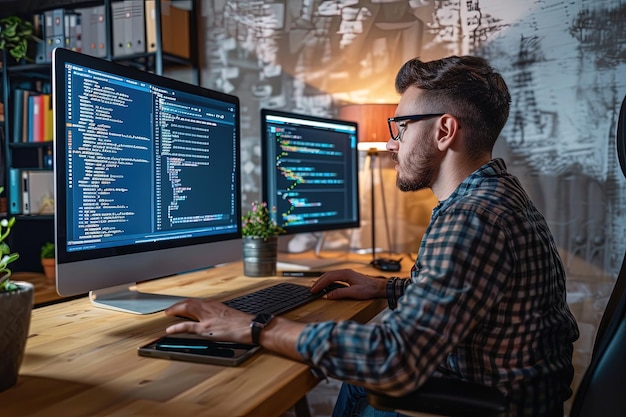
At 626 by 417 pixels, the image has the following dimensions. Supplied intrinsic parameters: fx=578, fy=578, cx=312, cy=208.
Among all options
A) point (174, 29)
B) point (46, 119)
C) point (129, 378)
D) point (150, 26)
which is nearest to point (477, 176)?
point (129, 378)

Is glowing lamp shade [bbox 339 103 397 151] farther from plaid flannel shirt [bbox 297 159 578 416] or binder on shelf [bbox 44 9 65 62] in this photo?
binder on shelf [bbox 44 9 65 62]

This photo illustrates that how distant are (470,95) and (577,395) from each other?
0.65m

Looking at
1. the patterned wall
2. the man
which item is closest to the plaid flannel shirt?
the man

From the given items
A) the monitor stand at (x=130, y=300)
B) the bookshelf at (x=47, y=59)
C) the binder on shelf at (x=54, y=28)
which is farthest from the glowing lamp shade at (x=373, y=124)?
the binder on shelf at (x=54, y=28)

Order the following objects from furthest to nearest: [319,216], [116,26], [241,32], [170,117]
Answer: [116,26] < [241,32] < [319,216] < [170,117]

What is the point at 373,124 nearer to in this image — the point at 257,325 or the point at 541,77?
the point at 541,77

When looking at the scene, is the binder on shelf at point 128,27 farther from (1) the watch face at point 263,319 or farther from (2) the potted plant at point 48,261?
(1) the watch face at point 263,319

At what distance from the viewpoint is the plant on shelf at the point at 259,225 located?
6.31ft

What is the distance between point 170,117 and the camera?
147 centimetres

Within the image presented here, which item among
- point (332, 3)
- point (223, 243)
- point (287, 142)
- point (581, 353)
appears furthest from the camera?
point (332, 3)

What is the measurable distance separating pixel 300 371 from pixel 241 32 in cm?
244

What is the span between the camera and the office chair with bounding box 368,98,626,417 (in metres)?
0.95

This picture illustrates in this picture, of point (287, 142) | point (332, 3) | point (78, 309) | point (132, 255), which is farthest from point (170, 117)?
point (332, 3)

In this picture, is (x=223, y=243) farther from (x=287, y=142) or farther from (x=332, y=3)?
(x=332, y=3)
